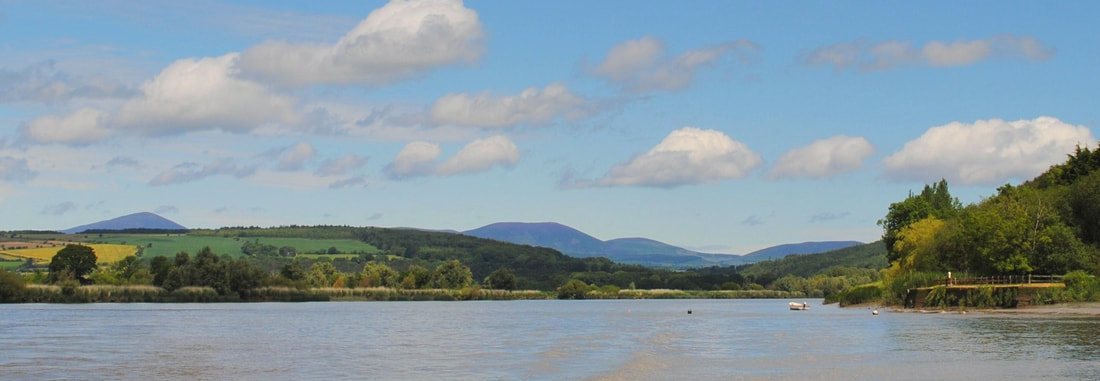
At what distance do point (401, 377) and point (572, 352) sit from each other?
43.6 ft

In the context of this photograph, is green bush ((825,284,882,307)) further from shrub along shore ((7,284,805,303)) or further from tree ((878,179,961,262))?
shrub along shore ((7,284,805,303))

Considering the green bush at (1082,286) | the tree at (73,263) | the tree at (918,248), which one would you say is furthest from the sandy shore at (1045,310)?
the tree at (73,263)

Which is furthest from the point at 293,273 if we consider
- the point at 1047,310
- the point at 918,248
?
the point at 1047,310

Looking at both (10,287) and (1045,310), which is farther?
(10,287)

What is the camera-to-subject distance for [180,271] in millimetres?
152750

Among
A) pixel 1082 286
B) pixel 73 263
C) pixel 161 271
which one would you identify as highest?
pixel 73 263

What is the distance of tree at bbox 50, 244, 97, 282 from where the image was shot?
531 ft

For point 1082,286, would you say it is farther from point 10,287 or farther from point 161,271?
point 161,271

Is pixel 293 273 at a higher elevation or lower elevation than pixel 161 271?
higher

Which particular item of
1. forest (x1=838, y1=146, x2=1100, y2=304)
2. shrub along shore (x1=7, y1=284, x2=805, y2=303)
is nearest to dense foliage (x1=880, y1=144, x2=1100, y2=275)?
forest (x1=838, y1=146, x2=1100, y2=304)

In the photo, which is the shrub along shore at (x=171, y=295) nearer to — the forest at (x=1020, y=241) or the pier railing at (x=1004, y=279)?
the forest at (x=1020, y=241)

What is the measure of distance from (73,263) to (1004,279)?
5018 inches

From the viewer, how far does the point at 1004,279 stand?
96.2 meters

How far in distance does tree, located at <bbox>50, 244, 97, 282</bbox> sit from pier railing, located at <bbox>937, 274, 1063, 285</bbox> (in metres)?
118
